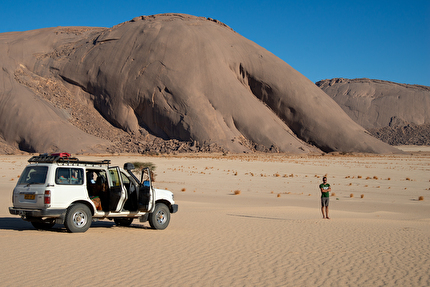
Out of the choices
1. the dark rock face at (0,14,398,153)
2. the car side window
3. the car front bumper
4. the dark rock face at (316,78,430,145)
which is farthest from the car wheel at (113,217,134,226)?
the dark rock face at (316,78,430,145)

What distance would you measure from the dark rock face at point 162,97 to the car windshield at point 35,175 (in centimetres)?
5140

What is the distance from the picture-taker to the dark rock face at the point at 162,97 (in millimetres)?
64188

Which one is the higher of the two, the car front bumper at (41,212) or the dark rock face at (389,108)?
the dark rock face at (389,108)

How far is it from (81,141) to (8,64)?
23.0 metres

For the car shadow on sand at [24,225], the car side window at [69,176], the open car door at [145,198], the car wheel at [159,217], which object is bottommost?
the car shadow on sand at [24,225]

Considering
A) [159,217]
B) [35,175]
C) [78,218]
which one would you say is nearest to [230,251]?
[159,217]

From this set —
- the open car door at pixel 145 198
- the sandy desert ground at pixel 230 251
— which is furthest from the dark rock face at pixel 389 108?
the open car door at pixel 145 198

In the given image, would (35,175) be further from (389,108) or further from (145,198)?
(389,108)

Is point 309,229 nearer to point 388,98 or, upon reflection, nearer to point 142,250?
point 142,250

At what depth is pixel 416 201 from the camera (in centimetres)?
1964

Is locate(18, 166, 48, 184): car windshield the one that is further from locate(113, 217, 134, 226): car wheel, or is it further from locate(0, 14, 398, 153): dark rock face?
locate(0, 14, 398, 153): dark rock face

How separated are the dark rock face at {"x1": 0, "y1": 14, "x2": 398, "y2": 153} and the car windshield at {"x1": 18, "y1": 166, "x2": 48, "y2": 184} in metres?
51.4

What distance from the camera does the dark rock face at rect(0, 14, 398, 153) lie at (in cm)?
6419

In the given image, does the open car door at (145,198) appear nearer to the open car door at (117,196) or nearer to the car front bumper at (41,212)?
the open car door at (117,196)
